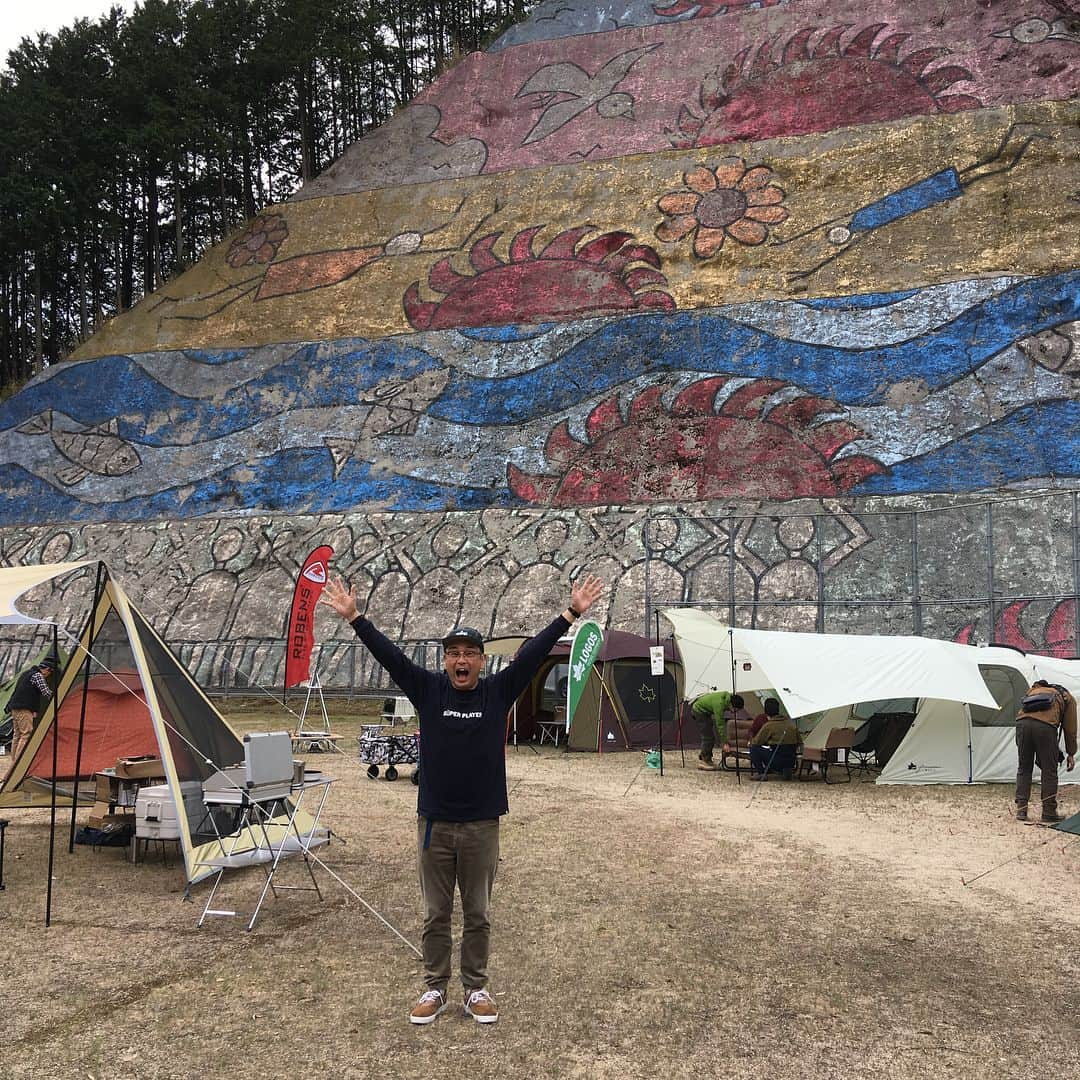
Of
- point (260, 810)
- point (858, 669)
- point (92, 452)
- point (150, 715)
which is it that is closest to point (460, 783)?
point (260, 810)

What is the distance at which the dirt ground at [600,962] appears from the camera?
4918 mm

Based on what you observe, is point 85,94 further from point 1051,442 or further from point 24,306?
point 1051,442

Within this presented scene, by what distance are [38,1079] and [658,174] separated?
96.2ft

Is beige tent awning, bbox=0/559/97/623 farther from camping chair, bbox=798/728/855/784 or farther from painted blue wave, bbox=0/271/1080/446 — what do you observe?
painted blue wave, bbox=0/271/1080/446

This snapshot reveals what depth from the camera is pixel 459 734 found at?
5.27m

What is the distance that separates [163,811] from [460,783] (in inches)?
167

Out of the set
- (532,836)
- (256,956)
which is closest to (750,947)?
(256,956)

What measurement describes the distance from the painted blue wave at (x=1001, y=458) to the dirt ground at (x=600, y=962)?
1404cm

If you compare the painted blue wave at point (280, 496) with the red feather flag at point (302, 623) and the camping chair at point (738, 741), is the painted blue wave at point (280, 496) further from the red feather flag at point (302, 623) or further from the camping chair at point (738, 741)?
the camping chair at point (738, 741)

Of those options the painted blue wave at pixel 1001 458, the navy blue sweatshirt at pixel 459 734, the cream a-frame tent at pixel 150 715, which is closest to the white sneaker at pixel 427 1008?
the navy blue sweatshirt at pixel 459 734

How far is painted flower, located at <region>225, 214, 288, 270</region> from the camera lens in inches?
1293

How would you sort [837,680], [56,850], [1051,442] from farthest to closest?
[1051,442] → [837,680] → [56,850]

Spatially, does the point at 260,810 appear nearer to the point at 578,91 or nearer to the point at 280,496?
the point at 280,496

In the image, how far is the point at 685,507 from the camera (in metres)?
24.6
